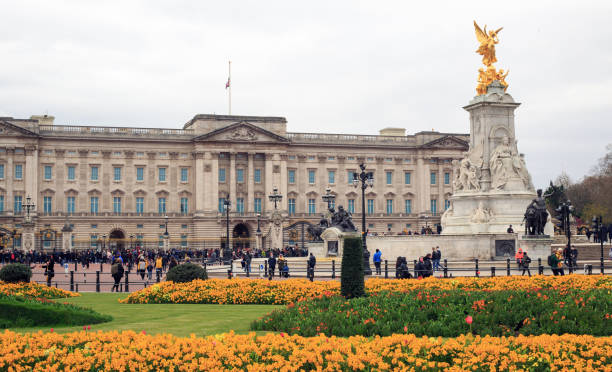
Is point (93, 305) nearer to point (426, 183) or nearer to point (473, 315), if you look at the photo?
point (473, 315)

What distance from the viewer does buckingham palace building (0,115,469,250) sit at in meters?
86.4

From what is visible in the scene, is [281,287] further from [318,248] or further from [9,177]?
[9,177]

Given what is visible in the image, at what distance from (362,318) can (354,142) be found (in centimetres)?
8381

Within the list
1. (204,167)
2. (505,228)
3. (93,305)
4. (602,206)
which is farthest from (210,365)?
(602,206)

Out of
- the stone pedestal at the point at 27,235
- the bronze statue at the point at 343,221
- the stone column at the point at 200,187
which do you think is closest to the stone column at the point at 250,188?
the stone column at the point at 200,187

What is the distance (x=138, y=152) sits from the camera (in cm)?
9075

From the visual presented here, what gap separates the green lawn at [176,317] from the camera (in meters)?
15.1

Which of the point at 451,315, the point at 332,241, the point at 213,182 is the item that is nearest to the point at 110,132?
the point at 213,182

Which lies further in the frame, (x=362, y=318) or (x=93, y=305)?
(x=93, y=305)

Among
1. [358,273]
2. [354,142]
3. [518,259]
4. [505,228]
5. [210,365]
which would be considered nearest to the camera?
[210,365]

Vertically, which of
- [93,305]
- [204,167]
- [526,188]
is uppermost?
[204,167]

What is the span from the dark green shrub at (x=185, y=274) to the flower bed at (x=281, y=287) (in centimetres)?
77

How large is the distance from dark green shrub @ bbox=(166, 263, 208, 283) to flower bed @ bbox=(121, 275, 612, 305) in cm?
77

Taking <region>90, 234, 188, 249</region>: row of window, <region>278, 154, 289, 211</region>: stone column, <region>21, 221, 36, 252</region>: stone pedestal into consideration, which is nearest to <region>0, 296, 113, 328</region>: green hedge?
<region>21, 221, 36, 252</region>: stone pedestal
